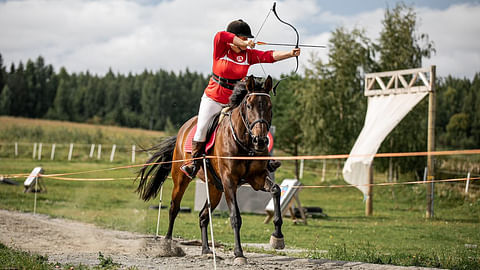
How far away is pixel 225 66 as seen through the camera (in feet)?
22.5

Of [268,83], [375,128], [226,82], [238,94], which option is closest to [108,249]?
[226,82]

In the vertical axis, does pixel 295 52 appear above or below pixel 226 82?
above

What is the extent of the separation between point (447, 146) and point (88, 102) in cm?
7793

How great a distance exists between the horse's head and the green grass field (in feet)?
8.48

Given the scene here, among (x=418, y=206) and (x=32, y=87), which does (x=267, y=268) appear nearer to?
(x=418, y=206)

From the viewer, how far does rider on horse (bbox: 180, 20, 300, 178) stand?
22.1 feet

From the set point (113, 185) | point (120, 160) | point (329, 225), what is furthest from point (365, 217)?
point (120, 160)

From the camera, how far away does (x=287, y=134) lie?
1416 inches

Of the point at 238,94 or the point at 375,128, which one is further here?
the point at 375,128

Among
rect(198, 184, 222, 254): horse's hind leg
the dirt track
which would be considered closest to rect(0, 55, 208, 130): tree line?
the dirt track

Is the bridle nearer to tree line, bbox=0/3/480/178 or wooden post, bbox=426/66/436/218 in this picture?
tree line, bbox=0/3/480/178

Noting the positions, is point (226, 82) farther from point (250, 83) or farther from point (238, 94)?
point (250, 83)

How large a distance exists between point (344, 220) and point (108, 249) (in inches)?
369

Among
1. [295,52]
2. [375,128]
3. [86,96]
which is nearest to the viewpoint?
[295,52]
